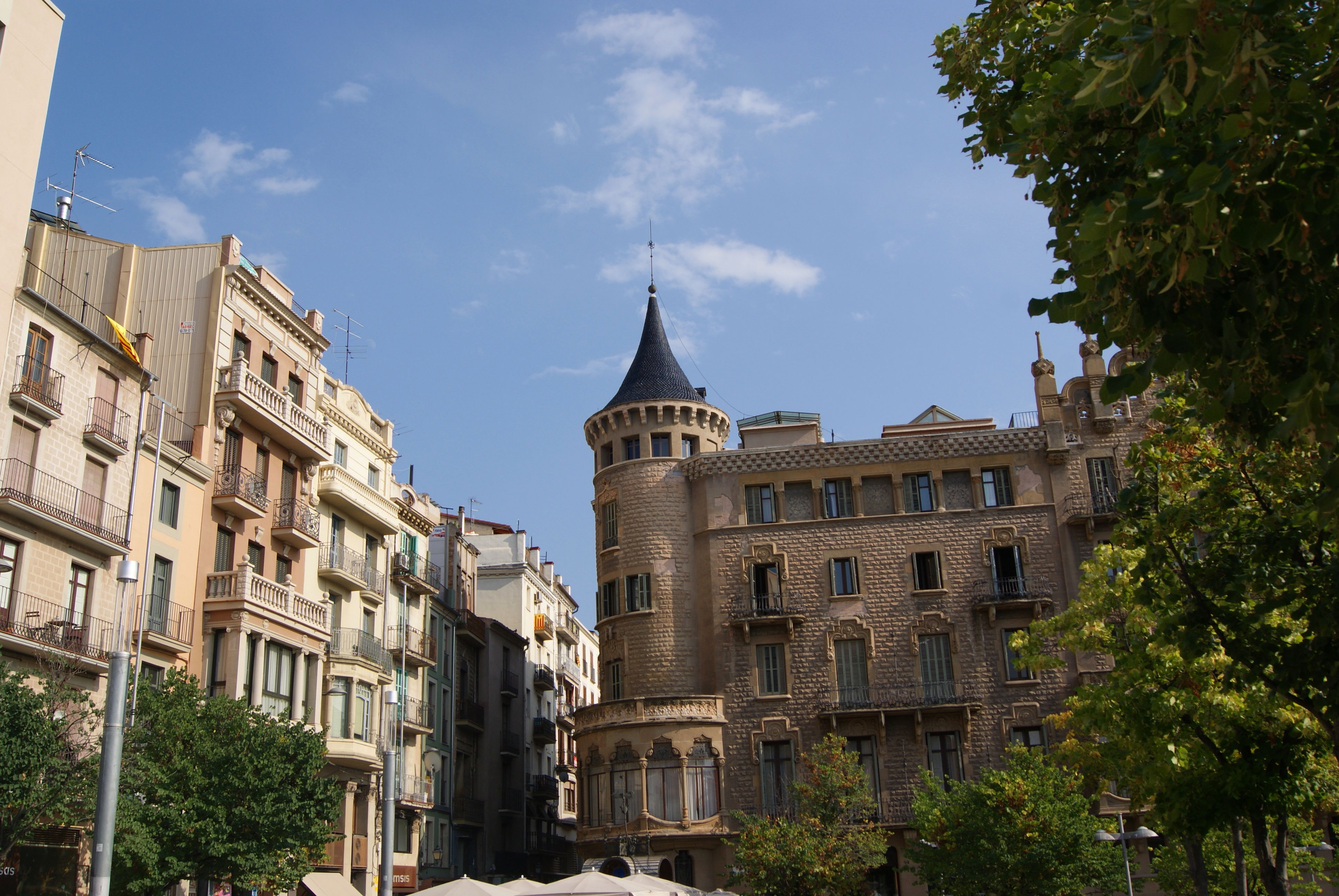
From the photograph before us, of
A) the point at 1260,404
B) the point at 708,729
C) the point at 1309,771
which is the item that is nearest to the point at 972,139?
the point at 1260,404

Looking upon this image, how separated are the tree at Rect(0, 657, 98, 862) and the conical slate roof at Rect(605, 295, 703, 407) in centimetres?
3032

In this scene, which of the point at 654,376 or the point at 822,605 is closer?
the point at 822,605

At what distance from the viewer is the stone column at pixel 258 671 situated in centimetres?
3108

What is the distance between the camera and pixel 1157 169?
657cm

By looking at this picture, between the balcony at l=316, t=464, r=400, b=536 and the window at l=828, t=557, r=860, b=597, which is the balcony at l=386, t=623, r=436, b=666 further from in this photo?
the window at l=828, t=557, r=860, b=597

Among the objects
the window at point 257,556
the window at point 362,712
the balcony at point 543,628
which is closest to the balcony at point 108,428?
the window at point 257,556

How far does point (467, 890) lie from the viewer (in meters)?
23.6

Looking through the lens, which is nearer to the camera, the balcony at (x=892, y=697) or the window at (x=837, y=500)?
the balcony at (x=892, y=697)

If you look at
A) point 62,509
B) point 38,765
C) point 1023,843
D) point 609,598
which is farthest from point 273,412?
point 1023,843

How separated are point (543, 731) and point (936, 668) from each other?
986 inches

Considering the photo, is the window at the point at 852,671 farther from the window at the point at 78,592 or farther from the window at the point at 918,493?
the window at the point at 78,592

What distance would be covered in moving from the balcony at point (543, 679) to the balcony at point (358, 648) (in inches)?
910

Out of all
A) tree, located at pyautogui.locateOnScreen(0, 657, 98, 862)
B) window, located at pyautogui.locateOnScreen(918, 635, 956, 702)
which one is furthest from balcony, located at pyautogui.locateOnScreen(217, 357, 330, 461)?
window, located at pyautogui.locateOnScreen(918, 635, 956, 702)

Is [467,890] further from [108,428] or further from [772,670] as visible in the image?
[772,670]
